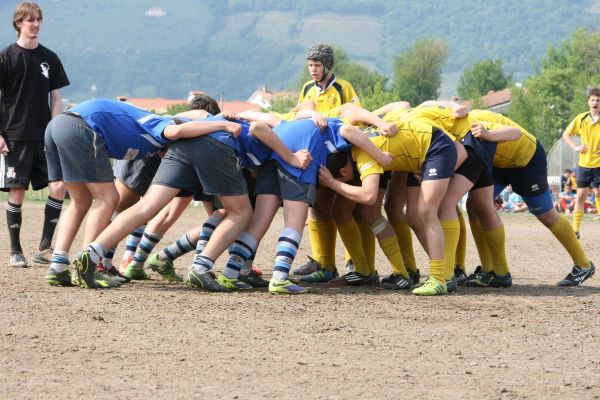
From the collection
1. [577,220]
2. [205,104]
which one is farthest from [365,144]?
[577,220]

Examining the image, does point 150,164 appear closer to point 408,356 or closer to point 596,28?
point 408,356

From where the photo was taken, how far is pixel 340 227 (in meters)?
10.2

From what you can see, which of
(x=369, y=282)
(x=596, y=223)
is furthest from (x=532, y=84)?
(x=369, y=282)

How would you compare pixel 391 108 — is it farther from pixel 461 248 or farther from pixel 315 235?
pixel 461 248

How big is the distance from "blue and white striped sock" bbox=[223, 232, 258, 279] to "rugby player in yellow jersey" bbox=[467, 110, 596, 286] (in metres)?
2.34

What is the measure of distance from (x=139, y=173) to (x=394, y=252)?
2.38m

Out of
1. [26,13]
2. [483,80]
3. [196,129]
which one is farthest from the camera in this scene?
[483,80]

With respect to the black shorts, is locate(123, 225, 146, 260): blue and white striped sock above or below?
below

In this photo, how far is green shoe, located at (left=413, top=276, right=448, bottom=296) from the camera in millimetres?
9469

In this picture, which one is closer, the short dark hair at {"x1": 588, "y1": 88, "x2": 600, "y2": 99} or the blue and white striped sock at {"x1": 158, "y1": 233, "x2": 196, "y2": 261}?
the blue and white striped sock at {"x1": 158, "y1": 233, "x2": 196, "y2": 261}

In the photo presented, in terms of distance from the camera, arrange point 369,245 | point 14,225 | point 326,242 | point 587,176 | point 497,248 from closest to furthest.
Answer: point 497,248
point 369,245
point 326,242
point 14,225
point 587,176

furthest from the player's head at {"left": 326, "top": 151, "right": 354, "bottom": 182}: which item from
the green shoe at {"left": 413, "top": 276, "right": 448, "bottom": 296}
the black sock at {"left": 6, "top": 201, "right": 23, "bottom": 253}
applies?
the black sock at {"left": 6, "top": 201, "right": 23, "bottom": 253}

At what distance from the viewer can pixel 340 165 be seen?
9.53 m

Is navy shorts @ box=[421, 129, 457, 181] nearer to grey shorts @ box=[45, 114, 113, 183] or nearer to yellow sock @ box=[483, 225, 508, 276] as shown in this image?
yellow sock @ box=[483, 225, 508, 276]
